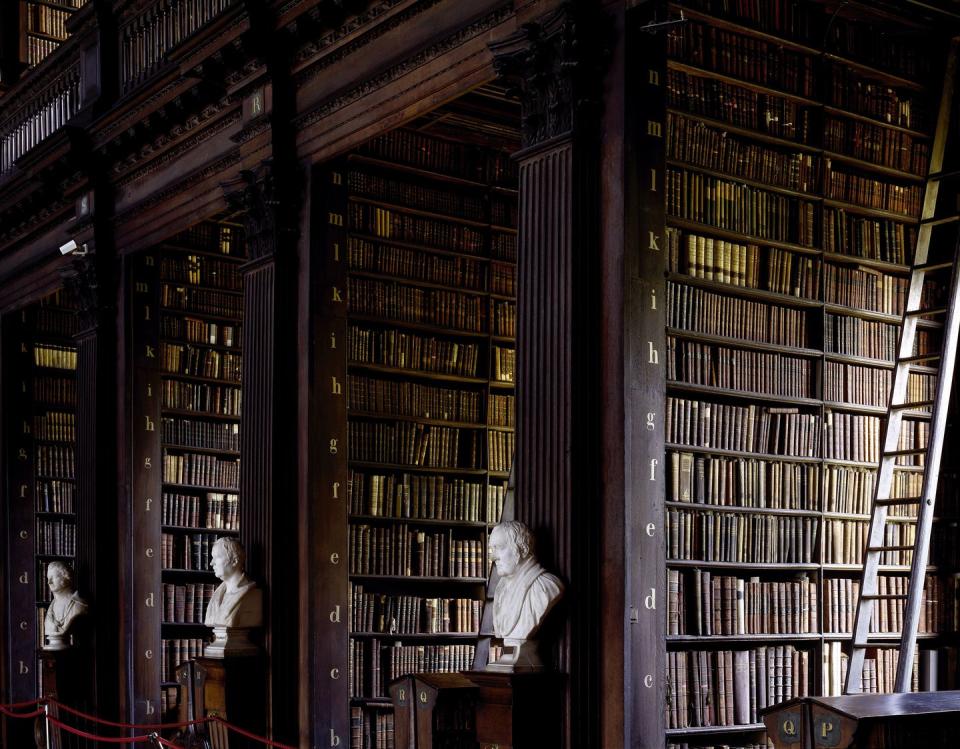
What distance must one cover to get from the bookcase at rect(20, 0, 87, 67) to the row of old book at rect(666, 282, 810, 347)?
333 inches

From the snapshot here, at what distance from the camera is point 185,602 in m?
9.77

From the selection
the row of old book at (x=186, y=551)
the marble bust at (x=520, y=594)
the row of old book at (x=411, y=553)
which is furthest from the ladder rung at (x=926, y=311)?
the row of old book at (x=186, y=551)

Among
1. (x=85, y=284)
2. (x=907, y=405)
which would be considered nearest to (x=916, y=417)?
(x=907, y=405)

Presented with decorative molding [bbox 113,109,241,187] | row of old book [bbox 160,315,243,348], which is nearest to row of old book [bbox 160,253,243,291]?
row of old book [bbox 160,315,243,348]

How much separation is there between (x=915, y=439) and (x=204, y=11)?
15.6 ft

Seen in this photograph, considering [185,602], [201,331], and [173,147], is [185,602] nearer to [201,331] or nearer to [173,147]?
[201,331]

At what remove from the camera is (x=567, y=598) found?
5.13 metres

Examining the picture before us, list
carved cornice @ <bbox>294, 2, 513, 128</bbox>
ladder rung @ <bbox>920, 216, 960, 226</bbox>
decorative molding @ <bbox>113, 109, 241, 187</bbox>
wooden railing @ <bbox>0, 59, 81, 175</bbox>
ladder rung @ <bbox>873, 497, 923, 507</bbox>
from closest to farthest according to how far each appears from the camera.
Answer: carved cornice @ <bbox>294, 2, 513, 128</bbox> → ladder rung @ <bbox>873, 497, 923, 507</bbox> → ladder rung @ <bbox>920, 216, 960, 226</bbox> → decorative molding @ <bbox>113, 109, 241, 187</bbox> → wooden railing @ <bbox>0, 59, 81, 175</bbox>

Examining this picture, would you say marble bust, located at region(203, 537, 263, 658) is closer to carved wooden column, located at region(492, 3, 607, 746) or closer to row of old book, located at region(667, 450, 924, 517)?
carved wooden column, located at region(492, 3, 607, 746)

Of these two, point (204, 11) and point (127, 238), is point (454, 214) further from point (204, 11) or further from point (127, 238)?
point (127, 238)

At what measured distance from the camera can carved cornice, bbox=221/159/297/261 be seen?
7.54m

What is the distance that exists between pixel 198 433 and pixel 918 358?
206 inches

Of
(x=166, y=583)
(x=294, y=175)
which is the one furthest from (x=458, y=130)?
(x=166, y=583)

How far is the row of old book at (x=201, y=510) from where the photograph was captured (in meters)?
9.85
